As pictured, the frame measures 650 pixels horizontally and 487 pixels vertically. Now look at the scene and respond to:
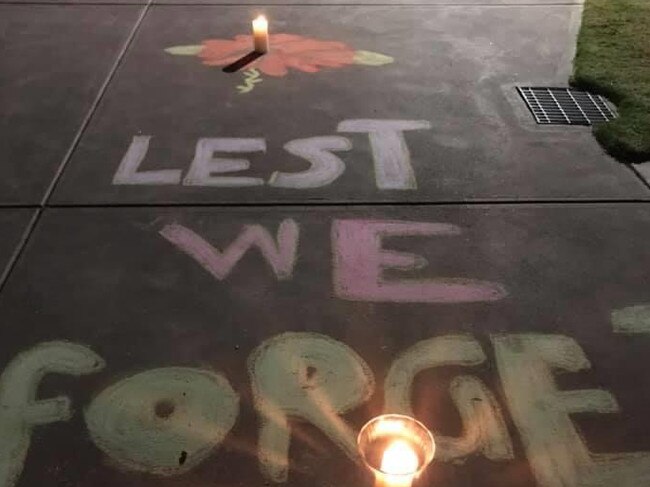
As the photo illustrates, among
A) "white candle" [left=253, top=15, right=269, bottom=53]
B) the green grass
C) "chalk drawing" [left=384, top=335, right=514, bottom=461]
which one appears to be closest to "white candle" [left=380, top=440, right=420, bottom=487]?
"chalk drawing" [left=384, top=335, right=514, bottom=461]

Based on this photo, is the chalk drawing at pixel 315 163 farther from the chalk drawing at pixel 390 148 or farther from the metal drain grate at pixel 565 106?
the metal drain grate at pixel 565 106

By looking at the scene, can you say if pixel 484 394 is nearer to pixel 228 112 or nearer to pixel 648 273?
pixel 648 273

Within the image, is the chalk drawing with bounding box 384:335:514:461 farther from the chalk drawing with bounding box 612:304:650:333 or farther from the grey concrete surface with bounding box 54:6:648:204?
the grey concrete surface with bounding box 54:6:648:204

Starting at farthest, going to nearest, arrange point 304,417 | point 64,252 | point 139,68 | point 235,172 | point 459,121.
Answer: point 139,68
point 459,121
point 235,172
point 64,252
point 304,417

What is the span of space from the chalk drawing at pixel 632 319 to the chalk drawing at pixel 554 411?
7.2 inches

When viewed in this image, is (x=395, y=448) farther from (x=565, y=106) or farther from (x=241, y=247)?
(x=565, y=106)

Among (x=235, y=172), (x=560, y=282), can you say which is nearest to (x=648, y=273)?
(x=560, y=282)

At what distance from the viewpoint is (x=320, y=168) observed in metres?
3.25

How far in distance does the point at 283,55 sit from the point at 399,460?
9.86 ft

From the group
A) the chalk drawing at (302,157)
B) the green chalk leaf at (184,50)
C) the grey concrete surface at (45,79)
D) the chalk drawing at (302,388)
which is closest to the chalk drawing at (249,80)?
the green chalk leaf at (184,50)

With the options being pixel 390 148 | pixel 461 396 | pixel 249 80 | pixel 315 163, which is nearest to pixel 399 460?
pixel 461 396

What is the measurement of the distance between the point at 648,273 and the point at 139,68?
2.78 m

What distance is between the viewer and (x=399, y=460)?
5.94 ft

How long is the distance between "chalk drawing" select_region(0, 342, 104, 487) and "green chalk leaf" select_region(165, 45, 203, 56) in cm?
244
